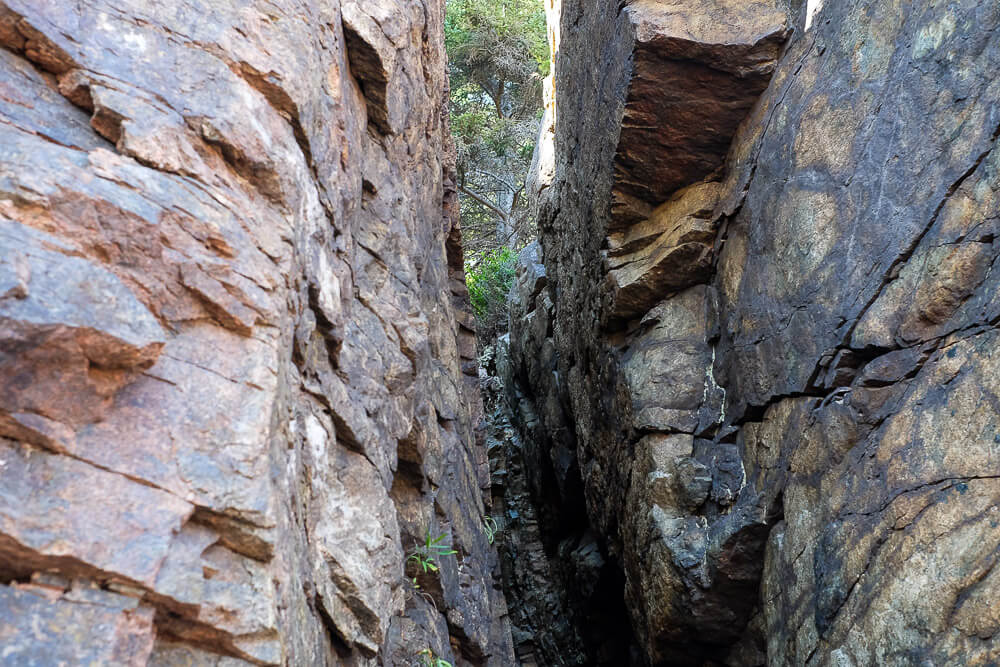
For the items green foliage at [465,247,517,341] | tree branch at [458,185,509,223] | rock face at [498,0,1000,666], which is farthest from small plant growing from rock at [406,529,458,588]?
tree branch at [458,185,509,223]

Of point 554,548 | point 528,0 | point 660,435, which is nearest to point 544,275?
point 554,548

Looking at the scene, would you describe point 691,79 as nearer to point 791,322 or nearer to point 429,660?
point 791,322

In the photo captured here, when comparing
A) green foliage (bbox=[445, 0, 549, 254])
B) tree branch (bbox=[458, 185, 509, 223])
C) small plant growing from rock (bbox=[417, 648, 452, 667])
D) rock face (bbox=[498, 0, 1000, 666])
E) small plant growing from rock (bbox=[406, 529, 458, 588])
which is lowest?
small plant growing from rock (bbox=[417, 648, 452, 667])

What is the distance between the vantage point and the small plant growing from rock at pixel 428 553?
4.95 m

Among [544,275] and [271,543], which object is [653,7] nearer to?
[544,275]

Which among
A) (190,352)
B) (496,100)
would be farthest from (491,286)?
(190,352)

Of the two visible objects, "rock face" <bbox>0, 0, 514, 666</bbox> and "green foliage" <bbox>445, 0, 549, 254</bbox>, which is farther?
"green foliage" <bbox>445, 0, 549, 254</bbox>

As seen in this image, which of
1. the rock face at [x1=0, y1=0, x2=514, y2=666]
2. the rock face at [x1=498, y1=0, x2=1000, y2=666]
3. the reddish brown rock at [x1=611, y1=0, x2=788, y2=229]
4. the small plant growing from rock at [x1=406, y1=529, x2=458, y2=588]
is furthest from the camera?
the reddish brown rock at [x1=611, y1=0, x2=788, y2=229]

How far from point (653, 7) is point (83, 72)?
5.79 metres

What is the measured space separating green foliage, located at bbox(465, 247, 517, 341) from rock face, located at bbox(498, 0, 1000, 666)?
550 centimetres

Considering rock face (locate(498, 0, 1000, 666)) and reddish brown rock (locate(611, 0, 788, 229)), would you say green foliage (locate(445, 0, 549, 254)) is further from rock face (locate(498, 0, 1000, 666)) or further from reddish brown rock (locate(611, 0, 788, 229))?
reddish brown rock (locate(611, 0, 788, 229))

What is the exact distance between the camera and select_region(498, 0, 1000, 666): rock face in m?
4.42

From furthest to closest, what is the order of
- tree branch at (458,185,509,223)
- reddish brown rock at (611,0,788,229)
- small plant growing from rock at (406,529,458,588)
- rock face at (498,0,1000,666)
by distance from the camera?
tree branch at (458,185,509,223)
reddish brown rock at (611,0,788,229)
small plant growing from rock at (406,529,458,588)
rock face at (498,0,1000,666)

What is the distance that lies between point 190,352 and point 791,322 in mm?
4690
